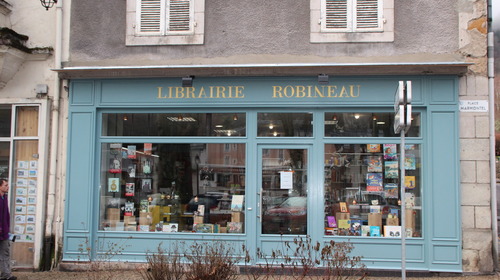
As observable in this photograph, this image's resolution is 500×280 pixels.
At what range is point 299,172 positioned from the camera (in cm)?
839

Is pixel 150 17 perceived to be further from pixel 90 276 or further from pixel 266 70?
pixel 90 276

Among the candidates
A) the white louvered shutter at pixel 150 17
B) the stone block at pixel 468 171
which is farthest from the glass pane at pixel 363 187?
the white louvered shutter at pixel 150 17

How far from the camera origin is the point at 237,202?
27.8 ft

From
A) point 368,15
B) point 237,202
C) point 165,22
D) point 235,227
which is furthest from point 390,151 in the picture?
point 165,22

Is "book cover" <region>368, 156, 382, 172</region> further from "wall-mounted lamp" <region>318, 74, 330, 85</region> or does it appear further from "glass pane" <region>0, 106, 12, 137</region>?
"glass pane" <region>0, 106, 12, 137</region>

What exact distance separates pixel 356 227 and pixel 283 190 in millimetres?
1484

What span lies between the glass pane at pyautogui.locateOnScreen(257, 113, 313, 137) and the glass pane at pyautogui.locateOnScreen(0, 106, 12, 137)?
483 centimetres

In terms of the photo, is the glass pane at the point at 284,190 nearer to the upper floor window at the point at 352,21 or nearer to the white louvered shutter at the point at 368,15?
the upper floor window at the point at 352,21

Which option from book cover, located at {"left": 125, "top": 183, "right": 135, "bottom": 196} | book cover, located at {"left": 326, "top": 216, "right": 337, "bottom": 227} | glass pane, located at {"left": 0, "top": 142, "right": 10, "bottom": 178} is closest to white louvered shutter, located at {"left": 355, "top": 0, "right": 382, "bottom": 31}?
book cover, located at {"left": 326, "top": 216, "right": 337, "bottom": 227}

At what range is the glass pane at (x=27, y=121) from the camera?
874cm

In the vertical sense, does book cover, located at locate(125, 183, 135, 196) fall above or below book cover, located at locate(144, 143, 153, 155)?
below

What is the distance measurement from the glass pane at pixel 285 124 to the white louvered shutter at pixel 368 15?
1.86 m

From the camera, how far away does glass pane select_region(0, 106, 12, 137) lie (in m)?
8.80

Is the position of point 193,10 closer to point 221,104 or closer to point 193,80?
point 193,80
